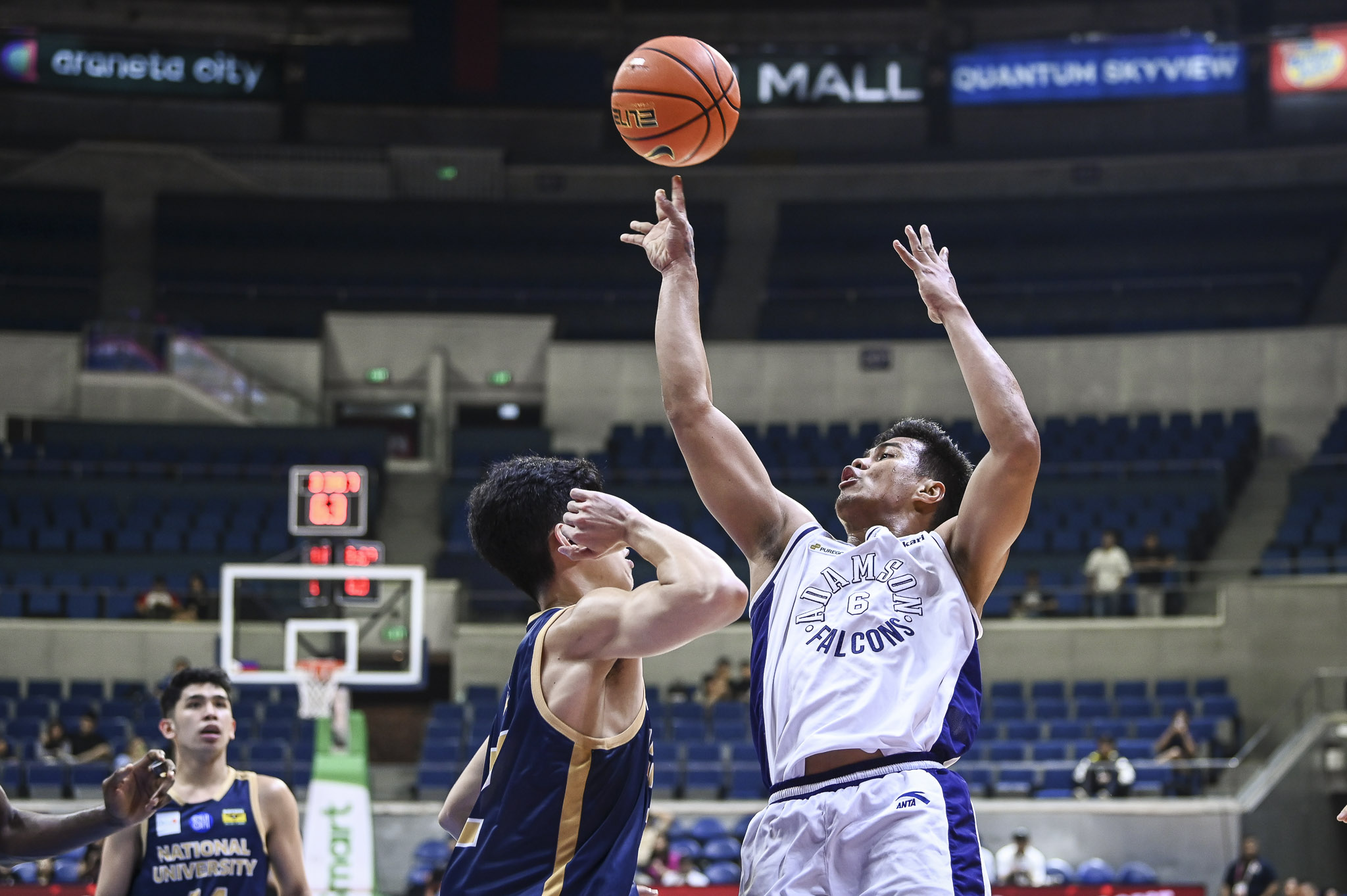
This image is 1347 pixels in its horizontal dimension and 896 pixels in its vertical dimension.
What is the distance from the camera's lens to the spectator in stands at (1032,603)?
707 inches

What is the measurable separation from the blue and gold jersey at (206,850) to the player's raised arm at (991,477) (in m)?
Result: 3.03

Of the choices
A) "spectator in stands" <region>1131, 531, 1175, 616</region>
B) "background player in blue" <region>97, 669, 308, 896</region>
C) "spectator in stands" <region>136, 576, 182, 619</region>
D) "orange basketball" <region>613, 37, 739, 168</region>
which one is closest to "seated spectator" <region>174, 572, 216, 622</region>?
"spectator in stands" <region>136, 576, 182, 619</region>

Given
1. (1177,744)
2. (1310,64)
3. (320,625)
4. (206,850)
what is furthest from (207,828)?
(1310,64)

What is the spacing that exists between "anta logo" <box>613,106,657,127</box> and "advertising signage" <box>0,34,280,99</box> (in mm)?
22820

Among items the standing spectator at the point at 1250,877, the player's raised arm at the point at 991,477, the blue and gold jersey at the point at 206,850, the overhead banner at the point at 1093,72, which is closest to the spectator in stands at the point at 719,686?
the standing spectator at the point at 1250,877

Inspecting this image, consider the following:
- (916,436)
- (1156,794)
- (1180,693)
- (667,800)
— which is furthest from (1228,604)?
(916,436)

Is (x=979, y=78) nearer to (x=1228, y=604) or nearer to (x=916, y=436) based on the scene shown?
(x=1228, y=604)

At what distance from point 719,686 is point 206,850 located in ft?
38.8

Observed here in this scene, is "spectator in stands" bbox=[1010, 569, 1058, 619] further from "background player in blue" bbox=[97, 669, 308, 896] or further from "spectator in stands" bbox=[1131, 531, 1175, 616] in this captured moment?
→ "background player in blue" bbox=[97, 669, 308, 896]

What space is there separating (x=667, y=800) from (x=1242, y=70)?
1717cm

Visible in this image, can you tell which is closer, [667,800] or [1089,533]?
[667,800]

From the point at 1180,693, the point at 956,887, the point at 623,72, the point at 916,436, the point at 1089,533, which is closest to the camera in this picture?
the point at 956,887

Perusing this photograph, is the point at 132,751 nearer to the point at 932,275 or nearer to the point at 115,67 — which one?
the point at 932,275

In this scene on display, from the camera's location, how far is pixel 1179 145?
24609 millimetres
